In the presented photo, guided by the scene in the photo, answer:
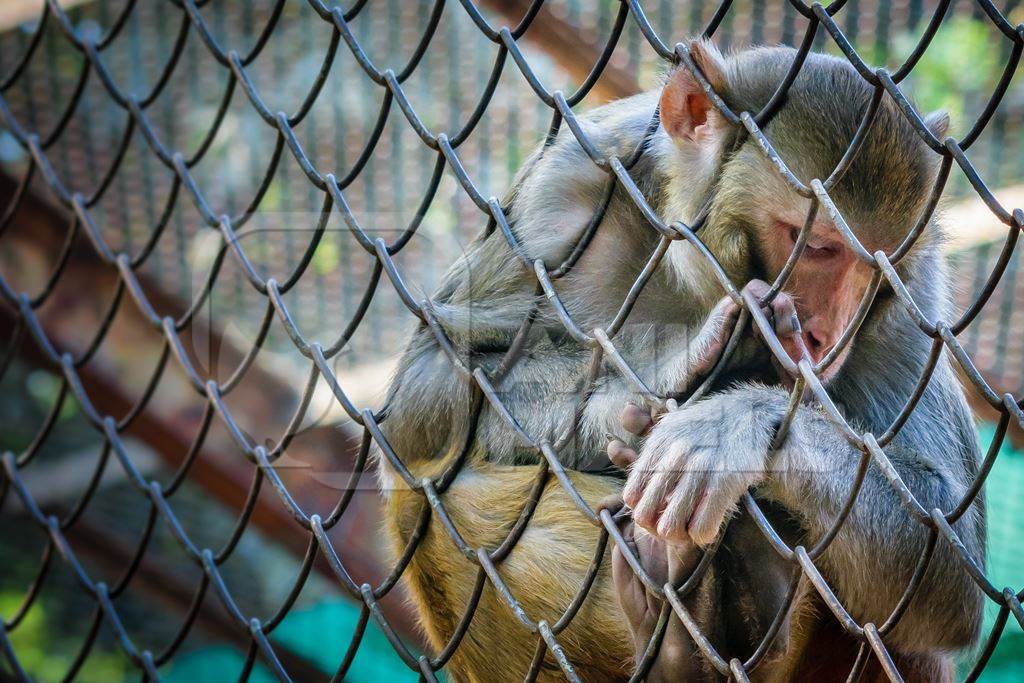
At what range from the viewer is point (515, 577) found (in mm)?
2441

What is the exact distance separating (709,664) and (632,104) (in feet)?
4.30

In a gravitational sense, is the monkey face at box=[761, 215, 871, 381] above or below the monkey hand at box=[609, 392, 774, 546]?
above

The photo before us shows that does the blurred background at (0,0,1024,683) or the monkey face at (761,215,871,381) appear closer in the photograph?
the monkey face at (761,215,871,381)

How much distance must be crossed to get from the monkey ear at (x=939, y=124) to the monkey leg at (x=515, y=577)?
0.97 meters

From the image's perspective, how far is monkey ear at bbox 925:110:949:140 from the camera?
88.1 inches

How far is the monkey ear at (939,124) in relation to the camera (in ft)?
7.34

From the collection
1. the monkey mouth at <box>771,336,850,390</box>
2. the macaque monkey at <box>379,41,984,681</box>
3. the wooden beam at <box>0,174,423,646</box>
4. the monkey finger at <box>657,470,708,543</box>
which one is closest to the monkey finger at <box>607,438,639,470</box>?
the macaque monkey at <box>379,41,984,681</box>

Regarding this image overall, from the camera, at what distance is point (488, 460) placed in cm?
261

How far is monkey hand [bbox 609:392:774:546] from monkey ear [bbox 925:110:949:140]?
717mm

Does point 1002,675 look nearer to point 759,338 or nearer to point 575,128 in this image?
point 759,338

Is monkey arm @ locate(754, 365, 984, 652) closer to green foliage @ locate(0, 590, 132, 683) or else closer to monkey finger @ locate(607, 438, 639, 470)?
monkey finger @ locate(607, 438, 639, 470)

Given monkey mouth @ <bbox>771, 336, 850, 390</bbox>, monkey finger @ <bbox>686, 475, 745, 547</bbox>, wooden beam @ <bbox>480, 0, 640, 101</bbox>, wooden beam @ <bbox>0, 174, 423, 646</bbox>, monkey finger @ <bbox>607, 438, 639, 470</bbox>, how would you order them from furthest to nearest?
wooden beam @ <bbox>480, 0, 640, 101</bbox>
wooden beam @ <bbox>0, 174, 423, 646</bbox>
monkey finger @ <bbox>607, 438, 639, 470</bbox>
monkey finger @ <bbox>686, 475, 745, 547</bbox>
monkey mouth @ <bbox>771, 336, 850, 390</bbox>

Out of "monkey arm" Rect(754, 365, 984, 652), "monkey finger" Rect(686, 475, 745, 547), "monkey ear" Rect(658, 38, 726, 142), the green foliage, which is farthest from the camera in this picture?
the green foliage

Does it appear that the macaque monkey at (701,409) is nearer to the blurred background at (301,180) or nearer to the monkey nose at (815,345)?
the monkey nose at (815,345)
